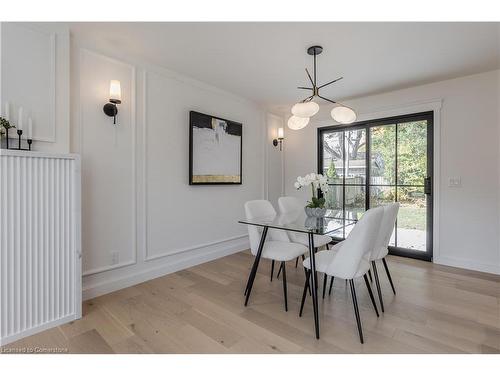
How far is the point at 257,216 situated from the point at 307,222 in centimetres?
53

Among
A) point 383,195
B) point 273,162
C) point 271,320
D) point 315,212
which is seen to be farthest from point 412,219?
point 271,320

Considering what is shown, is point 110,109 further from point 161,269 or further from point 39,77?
point 161,269

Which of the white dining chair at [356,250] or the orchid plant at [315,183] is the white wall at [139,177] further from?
the white dining chair at [356,250]

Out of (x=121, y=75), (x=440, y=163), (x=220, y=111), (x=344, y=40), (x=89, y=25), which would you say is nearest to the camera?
(x=89, y=25)

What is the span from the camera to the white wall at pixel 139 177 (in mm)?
2266

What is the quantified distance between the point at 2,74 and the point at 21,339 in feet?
5.93

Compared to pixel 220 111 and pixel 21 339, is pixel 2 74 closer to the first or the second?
pixel 21 339

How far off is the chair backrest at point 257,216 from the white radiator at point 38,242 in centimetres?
138

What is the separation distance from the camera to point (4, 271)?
1614mm

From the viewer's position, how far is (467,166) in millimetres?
3000

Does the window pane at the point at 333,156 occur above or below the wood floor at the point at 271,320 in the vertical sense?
above

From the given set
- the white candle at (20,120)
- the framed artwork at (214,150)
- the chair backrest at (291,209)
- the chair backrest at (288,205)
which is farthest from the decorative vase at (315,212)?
the white candle at (20,120)

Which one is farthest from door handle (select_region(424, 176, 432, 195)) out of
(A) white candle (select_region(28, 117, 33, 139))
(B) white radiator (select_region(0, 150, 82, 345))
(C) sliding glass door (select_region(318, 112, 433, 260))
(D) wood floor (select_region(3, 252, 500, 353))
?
(A) white candle (select_region(28, 117, 33, 139))

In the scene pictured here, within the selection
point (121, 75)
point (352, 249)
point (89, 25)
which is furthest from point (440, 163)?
point (89, 25)
